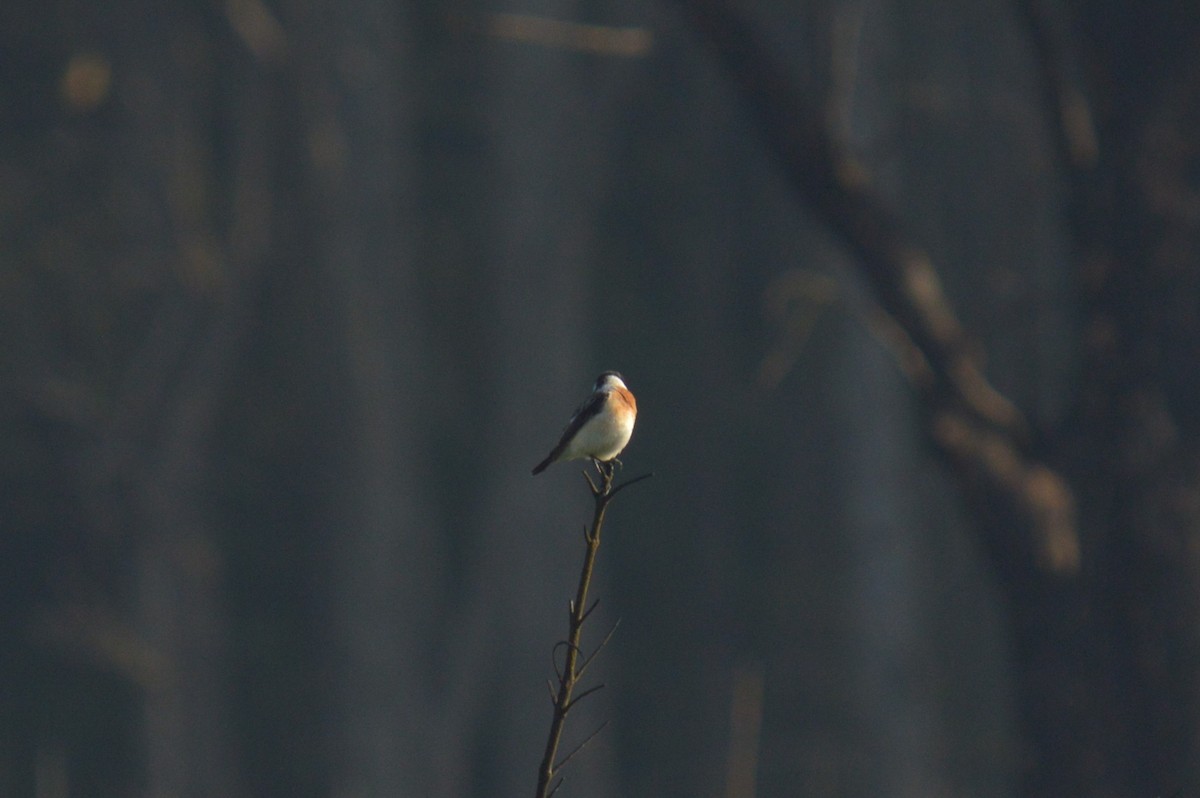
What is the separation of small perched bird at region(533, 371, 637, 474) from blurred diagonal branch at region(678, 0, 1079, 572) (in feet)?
11.7

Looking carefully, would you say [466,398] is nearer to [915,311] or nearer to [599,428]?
[915,311]

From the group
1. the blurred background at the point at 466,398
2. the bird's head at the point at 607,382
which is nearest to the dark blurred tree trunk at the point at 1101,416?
the blurred background at the point at 466,398

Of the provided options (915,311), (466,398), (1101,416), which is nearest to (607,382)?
(915,311)

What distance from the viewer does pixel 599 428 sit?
2523 mm

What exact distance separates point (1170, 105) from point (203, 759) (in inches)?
345

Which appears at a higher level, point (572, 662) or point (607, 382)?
point (607, 382)

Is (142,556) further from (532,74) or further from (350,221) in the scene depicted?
(532,74)

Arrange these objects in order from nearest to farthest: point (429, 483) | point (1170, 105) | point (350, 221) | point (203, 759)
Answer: point (1170, 105)
point (350, 221)
point (203, 759)
point (429, 483)

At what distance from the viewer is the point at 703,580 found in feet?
41.0

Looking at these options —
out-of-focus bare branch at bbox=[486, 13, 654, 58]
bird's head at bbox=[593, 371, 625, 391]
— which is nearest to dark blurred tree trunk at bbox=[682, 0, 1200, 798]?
out-of-focus bare branch at bbox=[486, 13, 654, 58]

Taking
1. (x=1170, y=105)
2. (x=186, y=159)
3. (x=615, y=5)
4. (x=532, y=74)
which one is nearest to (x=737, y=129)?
(x=615, y=5)

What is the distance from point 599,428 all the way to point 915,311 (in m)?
3.68

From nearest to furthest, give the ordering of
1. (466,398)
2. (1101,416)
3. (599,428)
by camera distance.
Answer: (599,428) → (1101,416) → (466,398)

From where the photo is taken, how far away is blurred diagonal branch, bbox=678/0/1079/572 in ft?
19.2
